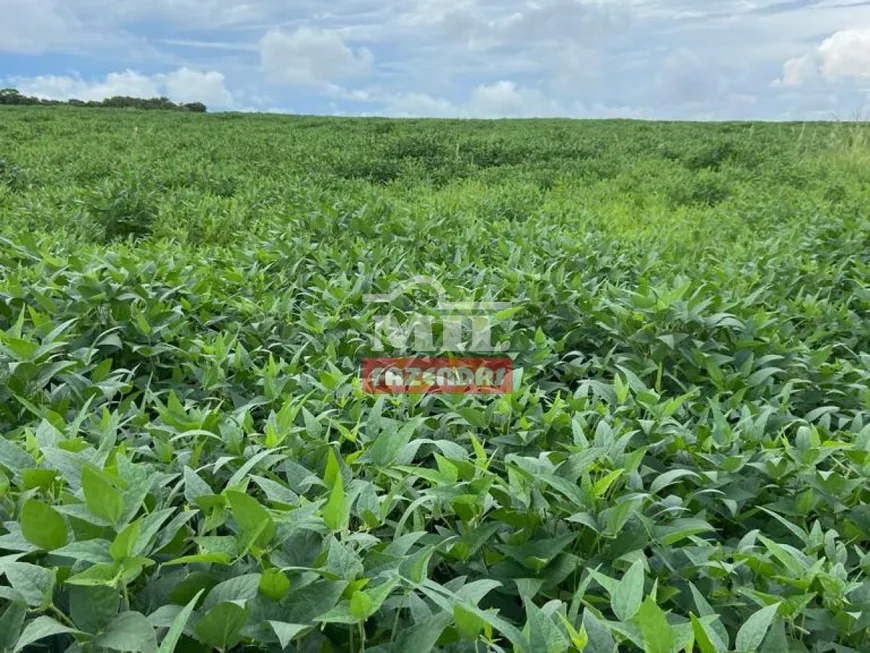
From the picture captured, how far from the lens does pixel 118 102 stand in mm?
30656

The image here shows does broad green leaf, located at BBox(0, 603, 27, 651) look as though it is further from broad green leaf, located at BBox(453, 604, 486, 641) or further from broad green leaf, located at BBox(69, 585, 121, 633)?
broad green leaf, located at BBox(453, 604, 486, 641)

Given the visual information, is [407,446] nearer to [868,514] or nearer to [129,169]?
[868,514]

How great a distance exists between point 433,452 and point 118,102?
33.8 m

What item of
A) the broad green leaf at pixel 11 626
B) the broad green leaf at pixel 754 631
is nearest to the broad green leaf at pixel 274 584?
the broad green leaf at pixel 11 626

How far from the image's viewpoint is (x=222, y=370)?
216cm

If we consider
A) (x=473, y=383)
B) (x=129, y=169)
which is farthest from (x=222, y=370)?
(x=129, y=169)

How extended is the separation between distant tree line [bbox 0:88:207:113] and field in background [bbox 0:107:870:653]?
2688 cm

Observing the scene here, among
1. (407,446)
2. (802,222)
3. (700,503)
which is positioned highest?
(802,222)

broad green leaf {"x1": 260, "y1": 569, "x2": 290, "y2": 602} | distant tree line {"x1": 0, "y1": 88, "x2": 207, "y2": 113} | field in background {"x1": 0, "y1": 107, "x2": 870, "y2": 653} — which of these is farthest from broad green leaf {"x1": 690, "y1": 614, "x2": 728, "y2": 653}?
distant tree line {"x1": 0, "y1": 88, "x2": 207, "y2": 113}

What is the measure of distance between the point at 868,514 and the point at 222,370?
1769 mm

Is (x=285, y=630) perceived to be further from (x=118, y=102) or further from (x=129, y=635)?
(x=118, y=102)

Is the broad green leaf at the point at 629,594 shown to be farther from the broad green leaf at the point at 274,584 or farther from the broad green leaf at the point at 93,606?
the broad green leaf at the point at 93,606

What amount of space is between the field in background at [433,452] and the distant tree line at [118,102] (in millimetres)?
26875

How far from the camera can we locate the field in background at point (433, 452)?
1.04m
